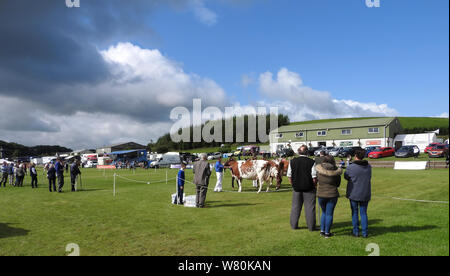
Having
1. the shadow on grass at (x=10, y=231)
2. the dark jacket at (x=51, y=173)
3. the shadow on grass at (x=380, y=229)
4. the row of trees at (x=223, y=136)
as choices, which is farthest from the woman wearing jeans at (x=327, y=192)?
the row of trees at (x=223, y=136)

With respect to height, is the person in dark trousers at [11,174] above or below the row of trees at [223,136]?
below

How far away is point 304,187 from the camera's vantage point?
24.8 ft

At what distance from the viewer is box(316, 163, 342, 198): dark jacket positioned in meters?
6.96

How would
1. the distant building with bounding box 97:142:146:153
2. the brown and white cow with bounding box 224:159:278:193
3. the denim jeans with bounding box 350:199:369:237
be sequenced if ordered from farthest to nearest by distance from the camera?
the distant building with bounding box 97:142:146:153
the brown and white cow with bounding box 224:159:278:193
the denim jeans with bounding box 350:199:369:237

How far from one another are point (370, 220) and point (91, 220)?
9331 mm

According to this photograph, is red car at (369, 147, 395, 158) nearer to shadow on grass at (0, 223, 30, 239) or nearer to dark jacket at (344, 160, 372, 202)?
dark jacket at (344, 160, 372, 202)

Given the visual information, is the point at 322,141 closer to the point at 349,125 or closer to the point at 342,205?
the point at 349,125

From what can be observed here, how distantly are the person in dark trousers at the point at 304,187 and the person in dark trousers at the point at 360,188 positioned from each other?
3.11 ft

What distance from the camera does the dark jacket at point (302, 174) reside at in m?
7.54

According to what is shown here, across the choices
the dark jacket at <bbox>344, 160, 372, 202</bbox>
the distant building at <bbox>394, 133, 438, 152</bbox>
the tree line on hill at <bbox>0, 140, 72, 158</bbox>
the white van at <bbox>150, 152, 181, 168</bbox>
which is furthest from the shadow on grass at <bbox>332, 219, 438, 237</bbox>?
the tree line on hill at <bbox>0, 140, 72, 158</bbox>

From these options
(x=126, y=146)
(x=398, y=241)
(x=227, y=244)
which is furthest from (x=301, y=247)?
(x=126, y=146)

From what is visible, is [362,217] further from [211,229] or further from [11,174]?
[11,174]

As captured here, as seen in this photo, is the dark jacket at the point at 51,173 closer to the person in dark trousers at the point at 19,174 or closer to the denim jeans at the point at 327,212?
the person in dark trousers at the point at 19,174

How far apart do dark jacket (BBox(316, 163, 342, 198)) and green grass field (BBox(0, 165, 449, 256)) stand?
112 cm
